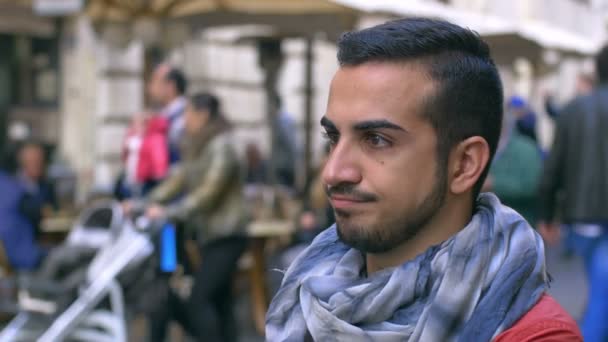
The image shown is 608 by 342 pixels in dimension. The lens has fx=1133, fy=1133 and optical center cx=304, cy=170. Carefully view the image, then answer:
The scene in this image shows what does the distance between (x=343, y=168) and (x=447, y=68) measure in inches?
8.8

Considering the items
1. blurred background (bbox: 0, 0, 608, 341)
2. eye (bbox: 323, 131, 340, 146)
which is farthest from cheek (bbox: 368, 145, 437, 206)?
blurred background (bbox: 0, 0, 608, 341)

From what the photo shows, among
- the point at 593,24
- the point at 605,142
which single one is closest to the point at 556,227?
the point at 605,142

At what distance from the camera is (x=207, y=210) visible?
6.21 metres

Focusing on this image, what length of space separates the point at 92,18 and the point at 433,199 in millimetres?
7787

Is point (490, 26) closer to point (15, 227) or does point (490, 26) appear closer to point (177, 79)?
point (177, 79)

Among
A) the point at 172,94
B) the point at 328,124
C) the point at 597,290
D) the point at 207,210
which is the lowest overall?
the point at 597,290

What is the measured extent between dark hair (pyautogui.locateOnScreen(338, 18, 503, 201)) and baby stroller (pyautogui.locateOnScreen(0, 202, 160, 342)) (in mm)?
3642

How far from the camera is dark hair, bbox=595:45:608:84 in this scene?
5.49 m

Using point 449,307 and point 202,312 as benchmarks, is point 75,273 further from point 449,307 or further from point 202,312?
point 449,307

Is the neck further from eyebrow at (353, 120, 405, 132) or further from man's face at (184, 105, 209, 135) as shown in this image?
man's face at (184, 105, 209, 135)

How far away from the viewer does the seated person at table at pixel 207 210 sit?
20.4 feet

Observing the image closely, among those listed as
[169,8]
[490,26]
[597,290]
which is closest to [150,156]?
[169,8]

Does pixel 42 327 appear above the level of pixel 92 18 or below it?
below

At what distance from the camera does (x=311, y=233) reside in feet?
23.5
